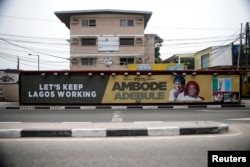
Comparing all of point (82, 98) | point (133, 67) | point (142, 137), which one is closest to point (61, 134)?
point (142, 137)

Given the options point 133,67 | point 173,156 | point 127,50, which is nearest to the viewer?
point 173,156

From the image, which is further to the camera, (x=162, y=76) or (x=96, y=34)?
(x=96, y=34)

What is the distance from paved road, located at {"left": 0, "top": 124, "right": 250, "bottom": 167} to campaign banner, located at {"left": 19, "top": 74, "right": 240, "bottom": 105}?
11539mm

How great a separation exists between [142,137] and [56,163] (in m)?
2.66

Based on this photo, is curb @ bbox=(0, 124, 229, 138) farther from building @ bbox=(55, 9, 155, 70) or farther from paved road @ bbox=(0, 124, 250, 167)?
building @ bbox=(55, 9, 155, 70)

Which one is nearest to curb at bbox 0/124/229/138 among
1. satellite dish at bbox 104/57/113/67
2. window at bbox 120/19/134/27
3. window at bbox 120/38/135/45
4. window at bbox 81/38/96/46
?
satellite dish at bbox 104/57/113/67

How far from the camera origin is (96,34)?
36094 millimetres

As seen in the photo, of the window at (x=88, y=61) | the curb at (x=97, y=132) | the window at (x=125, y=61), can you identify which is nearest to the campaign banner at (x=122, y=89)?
the curb at (x=97, y=132)

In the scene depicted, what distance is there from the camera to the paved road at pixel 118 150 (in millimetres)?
4852

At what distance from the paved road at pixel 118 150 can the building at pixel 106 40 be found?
29.2 metres

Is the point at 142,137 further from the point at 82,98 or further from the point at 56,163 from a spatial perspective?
the point at 82,98

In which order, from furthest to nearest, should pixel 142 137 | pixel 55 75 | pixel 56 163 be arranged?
1. pixel 55 75
2. pixel 142 137
3. pixel 56 163

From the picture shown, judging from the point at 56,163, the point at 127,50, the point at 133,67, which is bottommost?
the point at 56,163

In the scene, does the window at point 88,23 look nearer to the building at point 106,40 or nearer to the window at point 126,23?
the building at point 106,40
